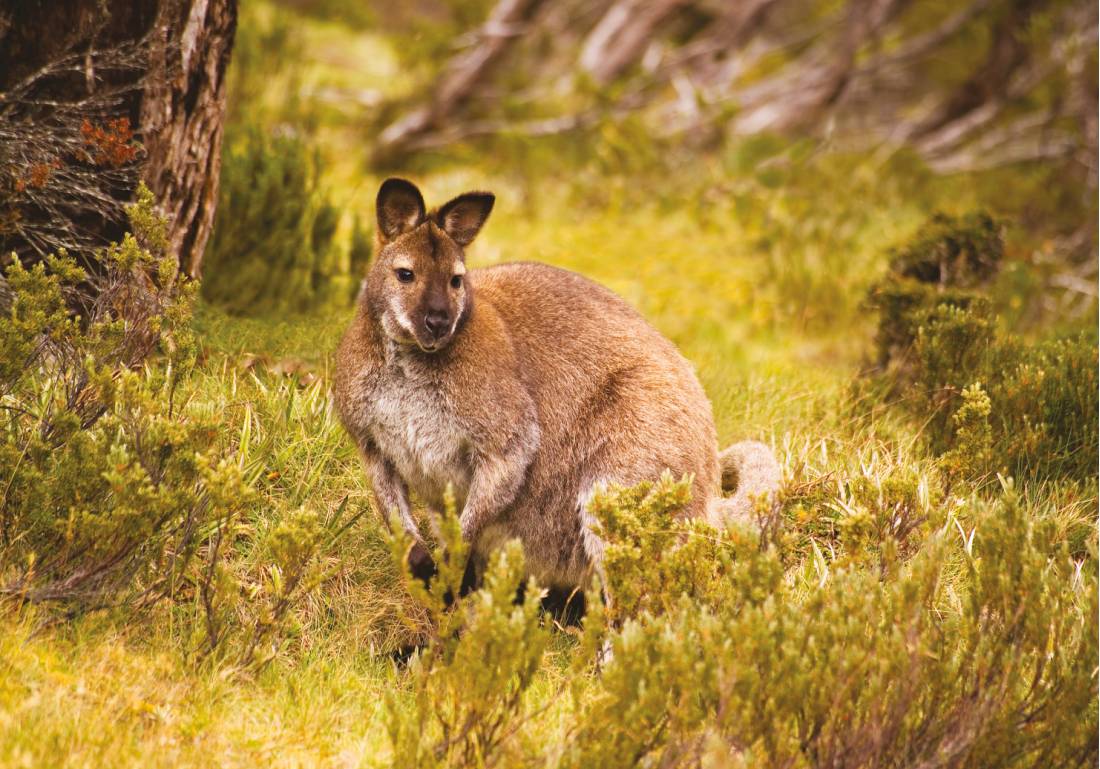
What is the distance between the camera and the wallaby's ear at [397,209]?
434 centimetres

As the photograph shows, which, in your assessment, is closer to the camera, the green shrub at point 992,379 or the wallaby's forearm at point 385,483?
the wallaby's forearm at point 385,483

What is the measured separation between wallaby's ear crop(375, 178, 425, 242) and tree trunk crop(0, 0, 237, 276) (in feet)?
2.74

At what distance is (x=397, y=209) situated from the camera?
14.5 ft

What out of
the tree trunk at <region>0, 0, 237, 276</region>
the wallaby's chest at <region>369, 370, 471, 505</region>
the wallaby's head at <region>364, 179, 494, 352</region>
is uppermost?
the tree trunk at <region>0, 0, 237, 276</region>

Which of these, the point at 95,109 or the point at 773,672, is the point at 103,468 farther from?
the point at 773,672

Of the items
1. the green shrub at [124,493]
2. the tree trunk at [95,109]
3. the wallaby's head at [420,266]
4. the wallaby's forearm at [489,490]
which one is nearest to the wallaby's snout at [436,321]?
the wallaby's head at [420,266]

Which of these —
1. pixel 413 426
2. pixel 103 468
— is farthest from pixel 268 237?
pixel 103 468

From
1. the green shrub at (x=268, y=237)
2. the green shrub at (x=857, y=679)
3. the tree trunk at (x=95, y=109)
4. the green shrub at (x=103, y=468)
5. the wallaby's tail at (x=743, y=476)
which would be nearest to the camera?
the green shrub at (x=857, y=679)

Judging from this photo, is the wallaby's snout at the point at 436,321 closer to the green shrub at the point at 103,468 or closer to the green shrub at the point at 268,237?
the green shrub at the point at 103,468

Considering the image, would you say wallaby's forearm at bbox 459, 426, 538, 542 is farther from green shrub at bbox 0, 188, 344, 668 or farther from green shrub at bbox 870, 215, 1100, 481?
green shrub at bbox 870, 215, 1100, 481

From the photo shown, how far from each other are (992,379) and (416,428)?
3.06m

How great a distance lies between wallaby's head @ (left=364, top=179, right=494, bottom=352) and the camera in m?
4.17

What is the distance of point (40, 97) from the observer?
4.76 meters

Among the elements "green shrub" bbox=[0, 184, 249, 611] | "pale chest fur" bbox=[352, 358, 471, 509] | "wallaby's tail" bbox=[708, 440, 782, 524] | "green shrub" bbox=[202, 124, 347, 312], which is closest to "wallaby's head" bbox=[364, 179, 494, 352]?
"pale chest fur" bbox=[352, 358, 471, 509]
